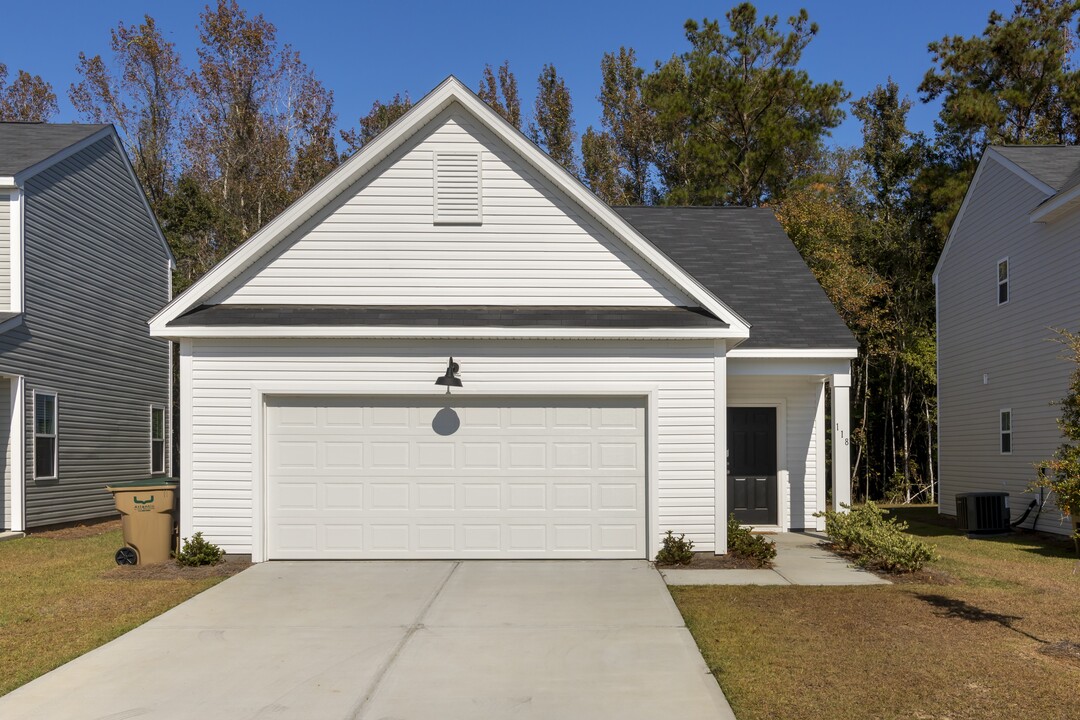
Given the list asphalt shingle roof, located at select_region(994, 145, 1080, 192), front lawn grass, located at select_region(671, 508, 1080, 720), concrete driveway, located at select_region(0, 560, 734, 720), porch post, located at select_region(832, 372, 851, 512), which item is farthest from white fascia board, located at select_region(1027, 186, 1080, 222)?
concrete driveway, located at select_region(0, 560, 734, 720)

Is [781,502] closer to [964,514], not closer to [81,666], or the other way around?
[964,514]

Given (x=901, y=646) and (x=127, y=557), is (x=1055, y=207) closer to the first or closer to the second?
(x=901, y=646)

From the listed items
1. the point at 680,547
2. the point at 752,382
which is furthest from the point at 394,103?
the point at 680,547

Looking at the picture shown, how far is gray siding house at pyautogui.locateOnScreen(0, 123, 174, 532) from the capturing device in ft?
53.1

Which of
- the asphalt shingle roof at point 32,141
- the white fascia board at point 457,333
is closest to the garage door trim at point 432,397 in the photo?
the white fascia board at point 457,333

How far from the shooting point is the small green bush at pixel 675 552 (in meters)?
11.8

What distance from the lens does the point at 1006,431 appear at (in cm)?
1864

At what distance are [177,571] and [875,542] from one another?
8.59 m

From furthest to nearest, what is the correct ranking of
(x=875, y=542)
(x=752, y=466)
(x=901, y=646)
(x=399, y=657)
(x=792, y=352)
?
(x=752, y=466) < (x=792, y=352) < (x=875, y=542) < (x=901, y=646) < (x=399, y=657)

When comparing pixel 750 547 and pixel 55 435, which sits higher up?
pixel 55 435

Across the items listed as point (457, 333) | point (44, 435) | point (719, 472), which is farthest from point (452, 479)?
point (44, 435)

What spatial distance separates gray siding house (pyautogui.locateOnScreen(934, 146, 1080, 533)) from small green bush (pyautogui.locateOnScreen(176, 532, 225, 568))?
13395mm

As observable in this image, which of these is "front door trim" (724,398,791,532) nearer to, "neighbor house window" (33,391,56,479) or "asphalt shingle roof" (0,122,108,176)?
"neighbor house window" (33,391,56,479)

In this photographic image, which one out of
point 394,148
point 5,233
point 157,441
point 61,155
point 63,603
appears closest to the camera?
point 63,603
